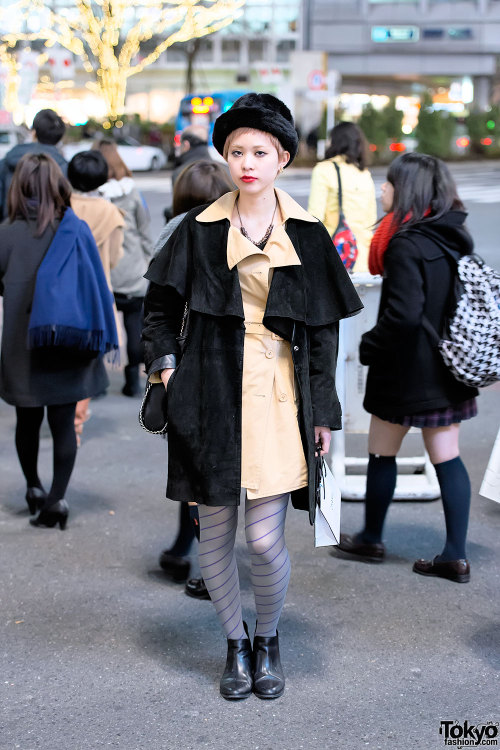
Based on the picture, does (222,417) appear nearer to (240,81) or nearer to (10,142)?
(10,142)

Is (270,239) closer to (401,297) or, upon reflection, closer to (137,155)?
(401,297)

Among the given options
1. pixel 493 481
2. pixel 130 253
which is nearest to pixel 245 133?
pixel 493 481

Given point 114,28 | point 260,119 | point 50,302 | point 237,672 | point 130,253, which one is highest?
point 114,28

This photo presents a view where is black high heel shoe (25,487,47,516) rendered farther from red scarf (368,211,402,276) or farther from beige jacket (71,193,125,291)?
red scarf (368,211,402,276)

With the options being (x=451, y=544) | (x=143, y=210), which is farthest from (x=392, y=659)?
(x=143, y=210)

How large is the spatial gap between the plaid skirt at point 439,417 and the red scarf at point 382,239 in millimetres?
638

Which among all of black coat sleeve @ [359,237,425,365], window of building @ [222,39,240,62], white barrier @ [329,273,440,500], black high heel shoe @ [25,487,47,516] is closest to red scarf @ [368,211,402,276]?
black coat sleeve @ [359,237,425,365]

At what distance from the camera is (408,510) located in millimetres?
5617

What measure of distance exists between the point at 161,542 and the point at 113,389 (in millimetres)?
3248

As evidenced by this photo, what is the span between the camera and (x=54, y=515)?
5246mm

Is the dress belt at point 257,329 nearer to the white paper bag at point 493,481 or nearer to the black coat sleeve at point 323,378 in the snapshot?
the black coat sleeve at point 323,378

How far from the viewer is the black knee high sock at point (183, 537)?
4.61m

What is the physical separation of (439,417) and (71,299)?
1799mm

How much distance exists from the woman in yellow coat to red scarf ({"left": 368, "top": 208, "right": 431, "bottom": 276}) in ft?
9.47
